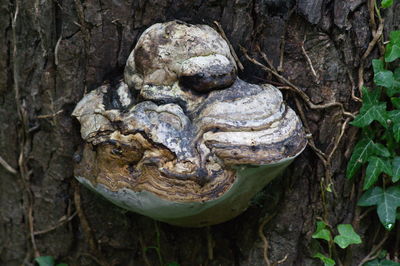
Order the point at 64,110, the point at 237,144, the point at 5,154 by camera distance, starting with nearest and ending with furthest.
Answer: the point at 237,144 < the point at 64,110 < the point at 5,154

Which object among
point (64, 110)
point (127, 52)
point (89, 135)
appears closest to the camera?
point (89, 135)

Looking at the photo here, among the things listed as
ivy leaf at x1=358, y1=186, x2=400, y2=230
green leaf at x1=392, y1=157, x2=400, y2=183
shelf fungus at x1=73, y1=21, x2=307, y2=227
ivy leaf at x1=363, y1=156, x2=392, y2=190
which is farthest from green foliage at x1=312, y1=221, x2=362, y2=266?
shelf fungus at x1=73, y1=21, x2=307, y2=227

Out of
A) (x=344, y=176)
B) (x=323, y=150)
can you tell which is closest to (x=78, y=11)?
(x=323, y=150)

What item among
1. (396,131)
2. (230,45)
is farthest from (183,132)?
(396,131)

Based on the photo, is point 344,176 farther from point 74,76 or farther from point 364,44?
point 74,76

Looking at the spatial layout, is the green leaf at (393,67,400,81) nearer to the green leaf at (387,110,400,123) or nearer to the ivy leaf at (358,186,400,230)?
the green leaf at (387,110,400,123)

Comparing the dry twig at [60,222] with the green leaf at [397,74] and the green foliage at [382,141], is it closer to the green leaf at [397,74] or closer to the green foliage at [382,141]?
the green foliage at [382,141]
